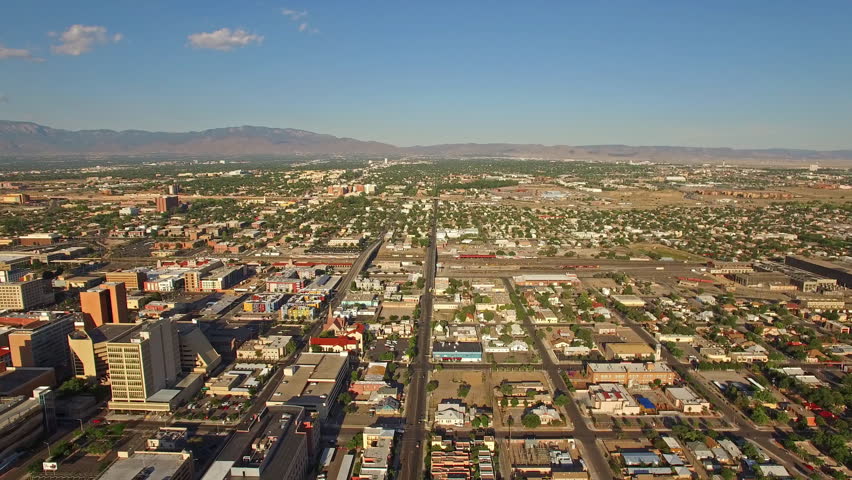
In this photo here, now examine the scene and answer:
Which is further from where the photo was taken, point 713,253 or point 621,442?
point 713,253

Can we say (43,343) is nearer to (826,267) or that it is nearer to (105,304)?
(105,304)

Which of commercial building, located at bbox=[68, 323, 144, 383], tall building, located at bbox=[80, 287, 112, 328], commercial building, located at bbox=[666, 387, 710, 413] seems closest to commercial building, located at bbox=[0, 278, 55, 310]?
tall building, located at bbox=[80, 287, 112, 328]

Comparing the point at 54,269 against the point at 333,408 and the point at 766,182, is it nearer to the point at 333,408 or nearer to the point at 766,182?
the point at 333,408

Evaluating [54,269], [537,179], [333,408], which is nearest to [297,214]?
[54,269]

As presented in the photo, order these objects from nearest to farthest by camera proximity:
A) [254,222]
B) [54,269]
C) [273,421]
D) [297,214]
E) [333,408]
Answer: [273,421]
[333,408]
[54,269]
[254,222]
[297,214]

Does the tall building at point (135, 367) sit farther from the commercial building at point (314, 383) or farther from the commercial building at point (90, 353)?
the commercial building at point (314, 383)

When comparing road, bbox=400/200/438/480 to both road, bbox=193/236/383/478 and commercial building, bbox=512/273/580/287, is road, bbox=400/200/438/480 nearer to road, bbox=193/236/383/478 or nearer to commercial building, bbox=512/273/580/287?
road, bbox=193/236/383/478

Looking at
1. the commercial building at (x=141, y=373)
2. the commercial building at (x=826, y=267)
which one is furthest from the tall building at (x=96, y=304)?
the commercial building at (x=826, y=267)
